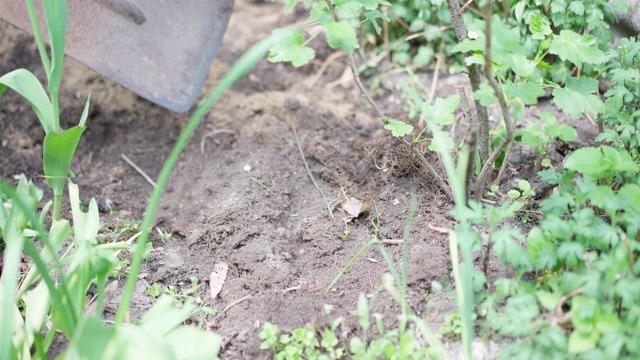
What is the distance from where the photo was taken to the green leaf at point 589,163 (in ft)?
5.08

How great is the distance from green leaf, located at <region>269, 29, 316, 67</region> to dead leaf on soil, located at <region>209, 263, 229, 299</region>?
64cm

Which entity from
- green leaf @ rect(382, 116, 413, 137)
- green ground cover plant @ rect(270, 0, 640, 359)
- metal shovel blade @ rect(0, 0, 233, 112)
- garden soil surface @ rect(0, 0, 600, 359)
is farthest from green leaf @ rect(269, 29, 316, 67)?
metal shovel blade @ rect(0, 0, 233, 112)

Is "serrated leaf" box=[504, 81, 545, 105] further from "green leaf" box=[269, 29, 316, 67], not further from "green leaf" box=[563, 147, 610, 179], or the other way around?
"green leaf" box=[269, 29, 316, 67]

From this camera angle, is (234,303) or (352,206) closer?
(234,303)

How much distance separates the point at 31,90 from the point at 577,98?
1.41 metres

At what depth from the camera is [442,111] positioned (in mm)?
1769

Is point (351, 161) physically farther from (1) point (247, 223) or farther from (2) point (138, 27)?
(2) point (138, 27)

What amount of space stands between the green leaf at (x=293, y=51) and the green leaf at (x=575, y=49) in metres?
0.63

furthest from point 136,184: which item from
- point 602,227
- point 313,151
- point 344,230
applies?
point 602,227

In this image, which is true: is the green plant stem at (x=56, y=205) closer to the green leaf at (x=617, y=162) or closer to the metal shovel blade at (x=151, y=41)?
the metal shovel blade at (x=151, y=41)

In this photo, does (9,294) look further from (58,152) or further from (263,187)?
(263,187)

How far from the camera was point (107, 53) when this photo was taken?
2238 millimetres

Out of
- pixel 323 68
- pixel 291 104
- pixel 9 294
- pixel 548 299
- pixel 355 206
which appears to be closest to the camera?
pixel 9 294

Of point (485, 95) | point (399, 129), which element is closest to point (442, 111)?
point (399, 129)
